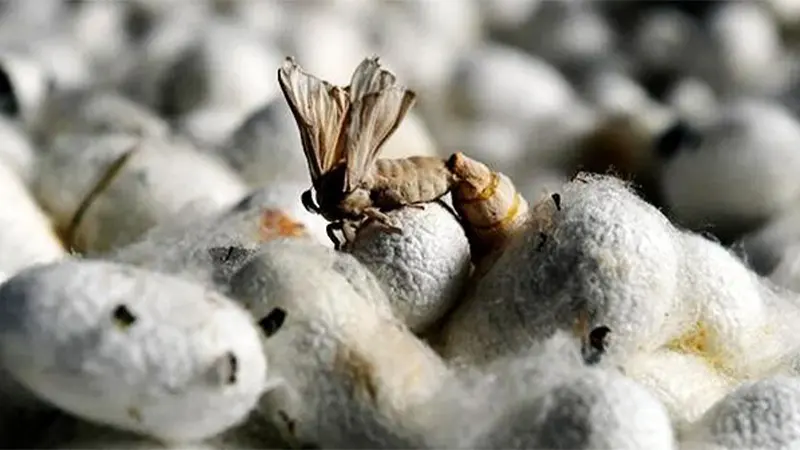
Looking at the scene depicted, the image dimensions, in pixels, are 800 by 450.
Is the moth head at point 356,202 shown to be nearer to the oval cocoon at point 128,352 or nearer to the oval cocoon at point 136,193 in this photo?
the oval cocoon at point 128,352

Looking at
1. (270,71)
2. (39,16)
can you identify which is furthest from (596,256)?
(39,16)

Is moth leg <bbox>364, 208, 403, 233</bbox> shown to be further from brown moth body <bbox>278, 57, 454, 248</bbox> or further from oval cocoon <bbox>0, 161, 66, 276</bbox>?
oval cocoon <bbox>0, 161, 66, 276</bbox>

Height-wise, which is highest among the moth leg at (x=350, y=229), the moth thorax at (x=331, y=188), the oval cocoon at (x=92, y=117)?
the moth thorax at (x=331, y=188)

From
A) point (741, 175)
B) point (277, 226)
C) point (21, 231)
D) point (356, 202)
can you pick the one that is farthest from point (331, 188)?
point (741, 175)

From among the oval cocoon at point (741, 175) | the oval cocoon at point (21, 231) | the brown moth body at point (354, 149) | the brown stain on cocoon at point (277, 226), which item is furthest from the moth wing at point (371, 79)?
the oval cocoon at point (741, 175)

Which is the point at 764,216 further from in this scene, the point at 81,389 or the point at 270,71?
the point at 81,389

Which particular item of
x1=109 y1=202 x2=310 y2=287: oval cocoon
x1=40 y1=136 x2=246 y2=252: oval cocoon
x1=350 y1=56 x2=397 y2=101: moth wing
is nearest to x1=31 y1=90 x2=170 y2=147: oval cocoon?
x1=40 y1=136 x2=246 y2=252: oval cocoon

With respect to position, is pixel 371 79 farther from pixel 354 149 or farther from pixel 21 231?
pixel 21 231
